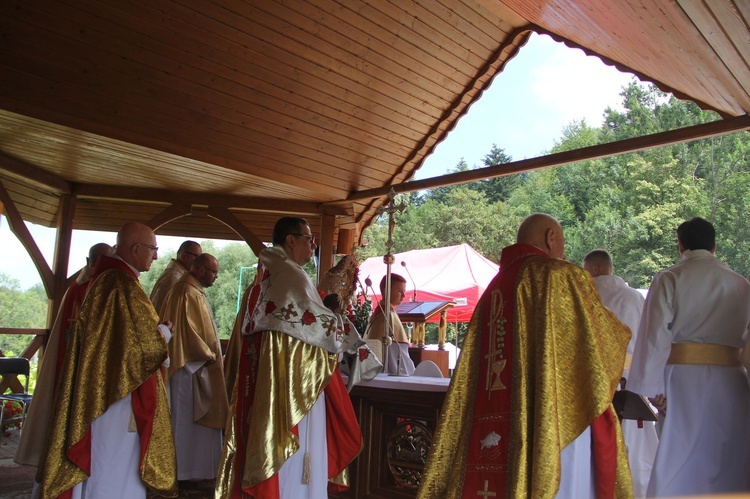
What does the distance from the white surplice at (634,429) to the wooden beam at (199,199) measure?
5111mm

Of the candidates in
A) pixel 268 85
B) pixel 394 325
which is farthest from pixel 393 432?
pixel 268 85

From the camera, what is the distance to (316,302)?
153 inches

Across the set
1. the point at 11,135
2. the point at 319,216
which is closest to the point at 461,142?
the point at 319,216

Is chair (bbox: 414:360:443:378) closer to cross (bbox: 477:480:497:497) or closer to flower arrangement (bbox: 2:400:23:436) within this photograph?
cross (bbox: 477:480:497:497)

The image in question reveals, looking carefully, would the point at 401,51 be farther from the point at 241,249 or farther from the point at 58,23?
the point at 241,249

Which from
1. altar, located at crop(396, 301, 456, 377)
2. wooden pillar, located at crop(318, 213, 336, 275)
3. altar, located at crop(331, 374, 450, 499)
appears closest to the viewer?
altar, located at crop(331, 374, 450, 499)

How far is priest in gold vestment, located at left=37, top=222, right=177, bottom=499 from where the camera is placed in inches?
147

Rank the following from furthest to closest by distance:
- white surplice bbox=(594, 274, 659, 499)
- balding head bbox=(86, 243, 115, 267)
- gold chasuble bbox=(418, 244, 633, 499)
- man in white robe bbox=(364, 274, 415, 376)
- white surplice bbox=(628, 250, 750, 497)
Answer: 1. man in white robe bbox=(364, 274, 415, 376)
2. white surplice bbox=(594, 274, 659, 499)
3. balding head bbox=(86, 243, 115, 267)
4. white surplice bbox=(628, 250, 750, 497)
5. gold chasuble bbox=(418, 244, 633, 499)

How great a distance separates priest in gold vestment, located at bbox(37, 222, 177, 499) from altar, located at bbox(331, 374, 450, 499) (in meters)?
1.25

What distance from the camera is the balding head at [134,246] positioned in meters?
4.12

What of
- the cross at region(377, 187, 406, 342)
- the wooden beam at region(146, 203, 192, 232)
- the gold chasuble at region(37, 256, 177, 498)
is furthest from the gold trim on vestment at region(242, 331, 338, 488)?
the wooden beam at region(146, 203, 192, 232)

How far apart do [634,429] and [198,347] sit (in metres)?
3.61

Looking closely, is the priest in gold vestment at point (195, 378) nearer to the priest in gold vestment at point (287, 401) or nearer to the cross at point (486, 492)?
the priest in gold vestment at point (287, 401)

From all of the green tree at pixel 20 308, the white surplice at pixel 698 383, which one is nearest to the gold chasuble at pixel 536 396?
the white surplice at pixel 698 383
